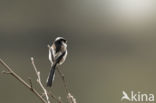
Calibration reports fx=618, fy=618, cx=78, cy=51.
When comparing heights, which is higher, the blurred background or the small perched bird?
the small perched bird

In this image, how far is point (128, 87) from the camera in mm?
6500

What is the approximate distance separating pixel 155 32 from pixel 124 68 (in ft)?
8.24

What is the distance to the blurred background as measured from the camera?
21.1 ft

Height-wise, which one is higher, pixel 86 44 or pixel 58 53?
pixel 58 53

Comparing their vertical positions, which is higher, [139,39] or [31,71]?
[31,71]

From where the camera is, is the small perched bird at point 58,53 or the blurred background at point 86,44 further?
the blurred background at point 86,44

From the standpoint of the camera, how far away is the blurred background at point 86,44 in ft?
21.1

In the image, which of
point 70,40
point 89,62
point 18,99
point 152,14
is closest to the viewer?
point 18,99

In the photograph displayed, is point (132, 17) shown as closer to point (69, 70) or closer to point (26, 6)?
point (26, 6)

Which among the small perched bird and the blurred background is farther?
the blurred background

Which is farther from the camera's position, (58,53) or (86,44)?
(86,44)

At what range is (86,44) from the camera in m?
9.42

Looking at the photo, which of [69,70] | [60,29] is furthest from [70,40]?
[69,70]

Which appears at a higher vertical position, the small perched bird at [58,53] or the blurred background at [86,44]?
the small perched bird at [58,53]
